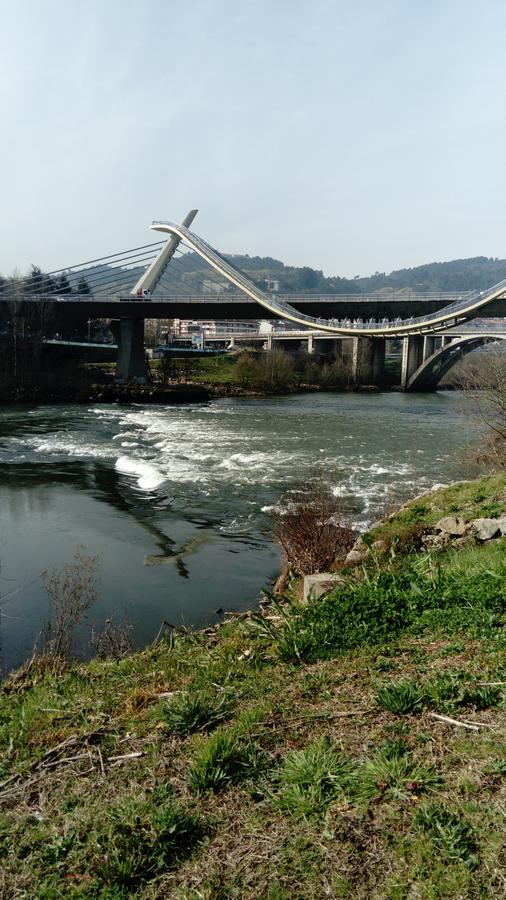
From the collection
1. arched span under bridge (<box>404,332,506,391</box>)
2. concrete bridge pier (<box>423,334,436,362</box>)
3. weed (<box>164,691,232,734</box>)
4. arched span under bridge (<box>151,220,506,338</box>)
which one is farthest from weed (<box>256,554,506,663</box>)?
concrete bridge pier (<box>423,334,436,362</box>)

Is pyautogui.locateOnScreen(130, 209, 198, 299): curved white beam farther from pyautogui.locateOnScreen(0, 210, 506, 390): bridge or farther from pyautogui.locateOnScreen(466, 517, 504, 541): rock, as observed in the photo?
pyautogui.locateOnScreen(466, 517, 504, 541): rock

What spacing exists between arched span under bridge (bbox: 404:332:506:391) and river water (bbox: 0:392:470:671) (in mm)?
23739

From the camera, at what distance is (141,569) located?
12.5m

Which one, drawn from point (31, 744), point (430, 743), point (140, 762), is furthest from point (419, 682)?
point (31, 744)

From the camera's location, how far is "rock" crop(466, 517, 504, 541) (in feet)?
27.8

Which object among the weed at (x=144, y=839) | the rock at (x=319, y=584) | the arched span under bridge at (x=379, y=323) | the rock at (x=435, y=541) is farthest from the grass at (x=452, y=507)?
the arched span under bridge at (x=379, y=323)

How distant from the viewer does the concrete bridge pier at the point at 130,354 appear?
6197 cm

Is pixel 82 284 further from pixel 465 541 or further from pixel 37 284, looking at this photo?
pixel 465 541

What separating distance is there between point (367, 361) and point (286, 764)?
241 feet

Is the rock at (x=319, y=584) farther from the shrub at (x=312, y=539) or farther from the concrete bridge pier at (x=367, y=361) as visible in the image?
the concrete bridge pier at (x=367, y=361)

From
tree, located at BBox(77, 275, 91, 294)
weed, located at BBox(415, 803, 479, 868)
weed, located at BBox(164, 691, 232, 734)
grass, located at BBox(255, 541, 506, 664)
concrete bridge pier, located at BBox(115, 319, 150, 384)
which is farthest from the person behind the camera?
tree, located at BBox(77, 275, 91, 294)

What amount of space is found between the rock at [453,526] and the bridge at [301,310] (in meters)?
41.8

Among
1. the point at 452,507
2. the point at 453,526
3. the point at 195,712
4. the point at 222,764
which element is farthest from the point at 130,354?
the point at 222,764

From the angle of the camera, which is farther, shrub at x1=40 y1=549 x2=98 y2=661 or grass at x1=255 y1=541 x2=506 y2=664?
shrub at x1=40 y1=549 x2=98 y2=661
